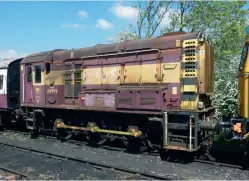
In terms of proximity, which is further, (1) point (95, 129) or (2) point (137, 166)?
(1) point (95, 129)

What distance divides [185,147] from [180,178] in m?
1.53

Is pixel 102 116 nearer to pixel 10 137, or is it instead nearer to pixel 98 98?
pixel 98 98

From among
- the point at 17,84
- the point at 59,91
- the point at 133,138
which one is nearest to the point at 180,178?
the point at 133,138

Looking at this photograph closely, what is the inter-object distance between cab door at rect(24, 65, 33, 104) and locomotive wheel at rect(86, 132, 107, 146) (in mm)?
3818

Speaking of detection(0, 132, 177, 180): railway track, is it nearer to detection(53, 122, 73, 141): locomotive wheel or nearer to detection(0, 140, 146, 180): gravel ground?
detection(0, 140, 146, 180): gravel ground

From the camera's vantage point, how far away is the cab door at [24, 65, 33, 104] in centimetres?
1377

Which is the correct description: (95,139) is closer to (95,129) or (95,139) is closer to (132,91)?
(95,129)

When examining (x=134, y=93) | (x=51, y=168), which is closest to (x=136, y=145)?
(x=134, y=93)

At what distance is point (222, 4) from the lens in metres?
20.5

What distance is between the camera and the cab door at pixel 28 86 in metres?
13.8

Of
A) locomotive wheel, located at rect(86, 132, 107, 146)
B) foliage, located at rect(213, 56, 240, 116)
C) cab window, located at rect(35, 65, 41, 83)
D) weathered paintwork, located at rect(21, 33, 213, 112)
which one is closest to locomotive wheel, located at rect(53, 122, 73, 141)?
weathered paintwork, located at rect(21, 33, 213, 112)

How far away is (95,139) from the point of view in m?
11.8

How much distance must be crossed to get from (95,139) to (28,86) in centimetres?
451

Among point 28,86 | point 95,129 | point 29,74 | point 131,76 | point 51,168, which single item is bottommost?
point 51,168
